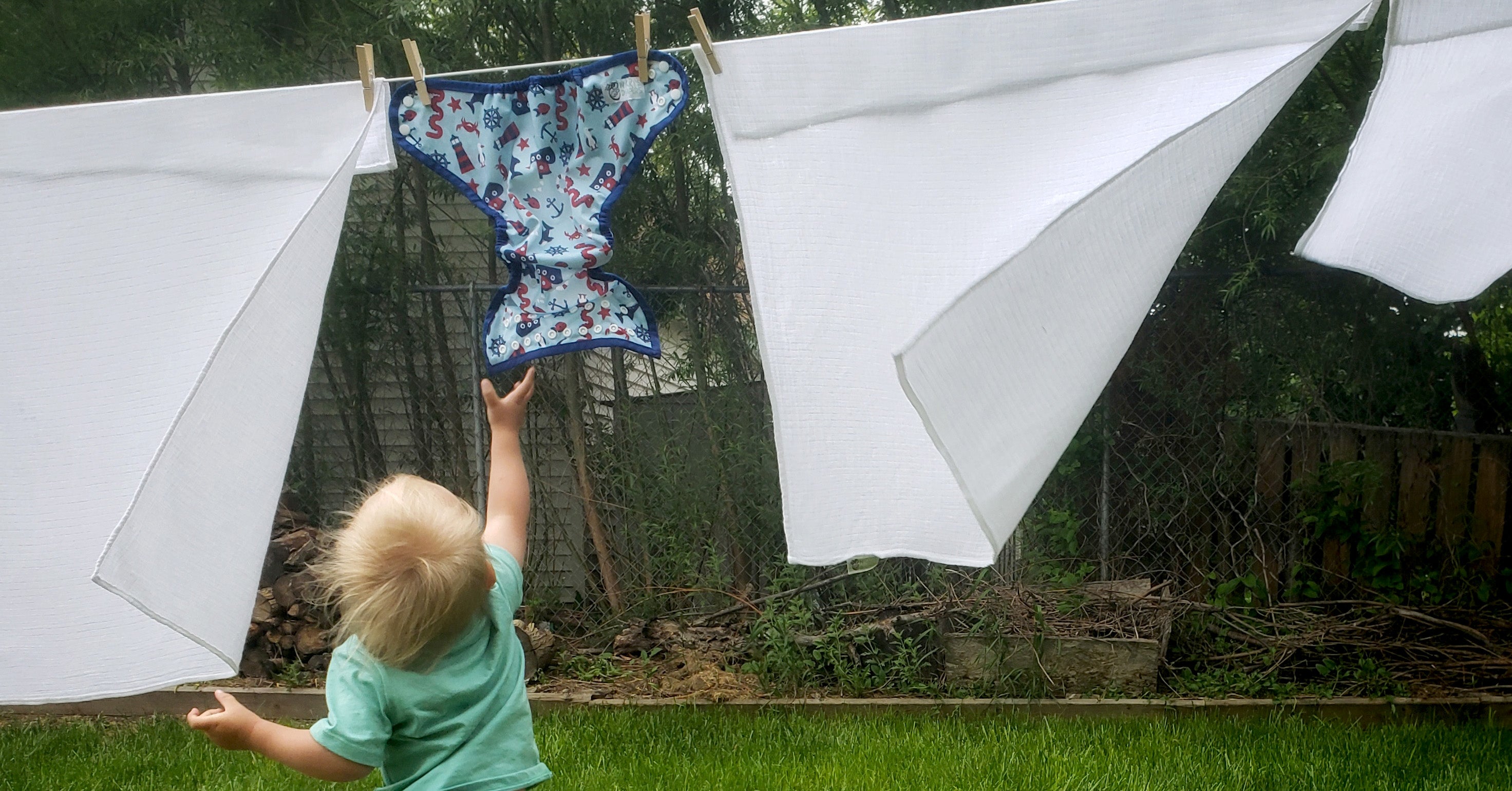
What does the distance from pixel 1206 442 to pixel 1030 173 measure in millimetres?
2507

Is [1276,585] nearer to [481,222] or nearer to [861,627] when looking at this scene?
[861,627]

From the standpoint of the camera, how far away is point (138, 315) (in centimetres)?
223

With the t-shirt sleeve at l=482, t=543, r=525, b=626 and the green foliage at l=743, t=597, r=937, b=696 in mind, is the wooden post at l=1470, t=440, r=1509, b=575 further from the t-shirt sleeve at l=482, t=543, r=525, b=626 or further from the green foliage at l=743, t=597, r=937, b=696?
the t-shirt sleeve at l=482, t=543, r=525, b=626

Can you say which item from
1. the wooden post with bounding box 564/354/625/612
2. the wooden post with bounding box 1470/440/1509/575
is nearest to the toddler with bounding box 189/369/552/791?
the wooden post with bounding box 564/354/625/612

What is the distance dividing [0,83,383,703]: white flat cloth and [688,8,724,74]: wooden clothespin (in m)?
0.73

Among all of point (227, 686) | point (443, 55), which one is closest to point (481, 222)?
point (443, 55)

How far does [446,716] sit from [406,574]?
0.99ft

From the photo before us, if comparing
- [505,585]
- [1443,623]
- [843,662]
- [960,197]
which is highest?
[960,197]

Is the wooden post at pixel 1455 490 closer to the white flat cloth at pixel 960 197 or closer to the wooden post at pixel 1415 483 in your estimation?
the wooden post at pixel 1415 483

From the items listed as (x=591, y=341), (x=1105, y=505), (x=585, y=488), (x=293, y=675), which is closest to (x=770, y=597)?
(x=585, y=488)

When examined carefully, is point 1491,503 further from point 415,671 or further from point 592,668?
point 415,671

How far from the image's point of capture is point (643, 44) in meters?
2.26

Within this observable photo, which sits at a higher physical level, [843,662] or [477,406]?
[477,406]

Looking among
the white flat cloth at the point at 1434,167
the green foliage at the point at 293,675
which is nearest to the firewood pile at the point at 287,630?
the green foliage at the point at 293,675
